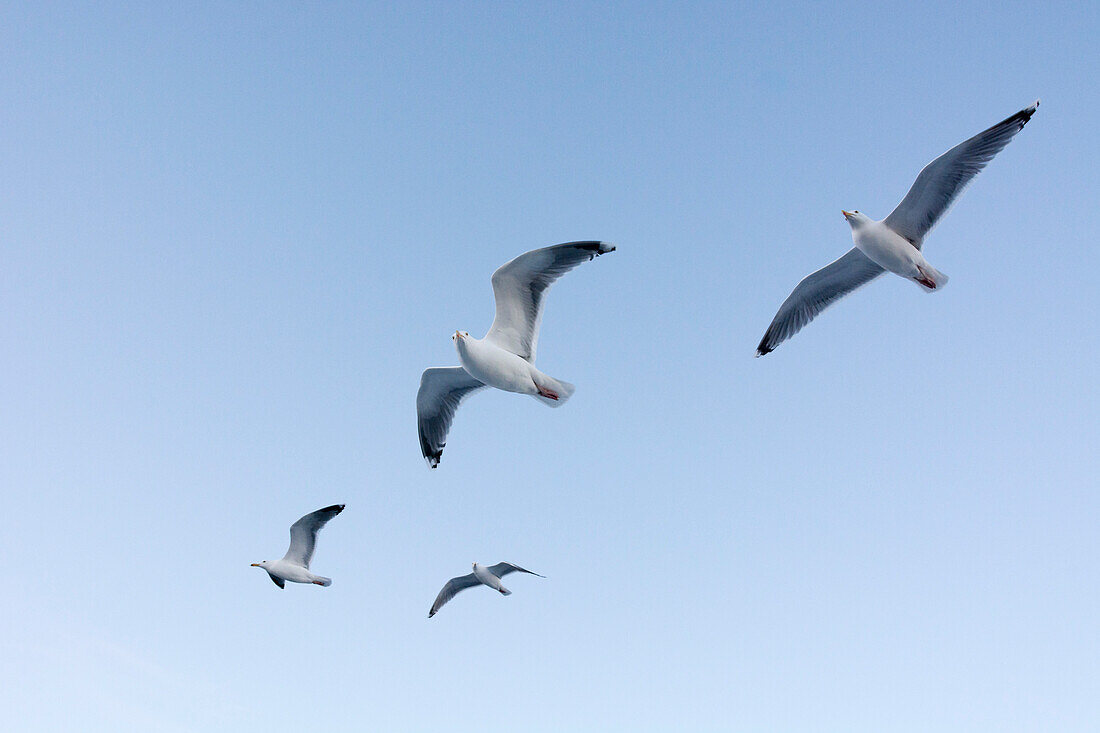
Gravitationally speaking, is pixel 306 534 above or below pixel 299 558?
above

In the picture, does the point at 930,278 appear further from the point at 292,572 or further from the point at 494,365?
the point at 292,572

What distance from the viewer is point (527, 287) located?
14508 mm

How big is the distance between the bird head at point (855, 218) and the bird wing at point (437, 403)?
7.51 metres

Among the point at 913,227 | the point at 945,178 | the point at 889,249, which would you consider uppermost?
the point at 945,178

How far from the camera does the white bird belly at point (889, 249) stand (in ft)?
51.3

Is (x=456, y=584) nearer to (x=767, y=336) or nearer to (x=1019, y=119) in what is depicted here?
(x=767, y=336)

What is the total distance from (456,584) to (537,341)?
1284 centimetres

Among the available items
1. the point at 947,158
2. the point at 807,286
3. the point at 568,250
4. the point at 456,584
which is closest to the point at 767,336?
the point at 807,286

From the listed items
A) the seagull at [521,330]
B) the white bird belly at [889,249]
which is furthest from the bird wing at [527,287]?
the white bird belly at [889,249]

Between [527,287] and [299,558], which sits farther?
[299,558]

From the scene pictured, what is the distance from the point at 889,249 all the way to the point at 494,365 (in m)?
7.35

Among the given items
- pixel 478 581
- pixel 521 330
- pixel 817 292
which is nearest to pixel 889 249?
pixel 817 292

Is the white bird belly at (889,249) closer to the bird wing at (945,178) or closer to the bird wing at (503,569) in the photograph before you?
the bird wing at (945,178)

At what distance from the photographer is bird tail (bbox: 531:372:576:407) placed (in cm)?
1490
